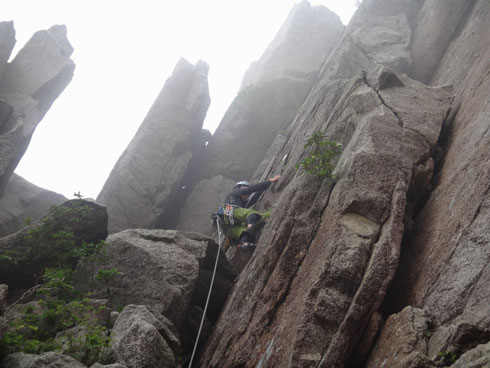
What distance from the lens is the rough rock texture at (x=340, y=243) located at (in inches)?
244

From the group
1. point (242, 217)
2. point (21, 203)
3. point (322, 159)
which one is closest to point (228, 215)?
point (242, 217)

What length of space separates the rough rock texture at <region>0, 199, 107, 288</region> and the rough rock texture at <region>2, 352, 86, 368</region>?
5.23 meters

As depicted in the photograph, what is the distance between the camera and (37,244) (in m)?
11.1

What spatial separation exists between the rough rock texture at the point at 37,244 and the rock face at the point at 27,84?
268 inches

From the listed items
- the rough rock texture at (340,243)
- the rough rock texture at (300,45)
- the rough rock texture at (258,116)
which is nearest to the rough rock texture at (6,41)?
the rough rock texture at (258,116)

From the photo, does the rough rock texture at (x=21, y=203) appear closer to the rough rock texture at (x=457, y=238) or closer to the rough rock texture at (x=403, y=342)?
the rough rock texture at (x=457, y=238)

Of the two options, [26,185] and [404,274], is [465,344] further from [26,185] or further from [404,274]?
[26,185]

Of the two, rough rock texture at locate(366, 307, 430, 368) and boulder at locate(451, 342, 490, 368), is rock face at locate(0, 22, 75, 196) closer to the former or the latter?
rough rock texture at locate(366, 307, 430, 368)

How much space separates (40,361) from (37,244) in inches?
241

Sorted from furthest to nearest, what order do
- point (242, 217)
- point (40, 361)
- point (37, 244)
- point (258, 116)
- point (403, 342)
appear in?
point (258, 116), point (242, 217), point (37, 244), point (40, 361), point (403, 342)

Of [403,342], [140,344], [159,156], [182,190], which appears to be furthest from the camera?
[182,190]

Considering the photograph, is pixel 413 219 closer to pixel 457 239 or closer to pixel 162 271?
pixel 457 239

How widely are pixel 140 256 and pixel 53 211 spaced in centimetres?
353

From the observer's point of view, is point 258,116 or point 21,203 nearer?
point 21,203
